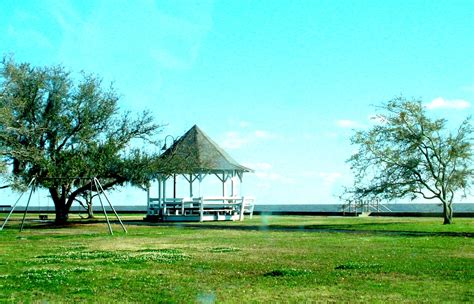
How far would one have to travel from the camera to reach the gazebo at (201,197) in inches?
1983

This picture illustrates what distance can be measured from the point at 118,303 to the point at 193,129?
4495cm

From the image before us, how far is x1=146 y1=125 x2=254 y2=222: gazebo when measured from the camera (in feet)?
165

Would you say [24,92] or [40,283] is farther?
[24,92]

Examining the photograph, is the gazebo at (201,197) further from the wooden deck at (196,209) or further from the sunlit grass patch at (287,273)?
the sunlit grass patch at (287,273)

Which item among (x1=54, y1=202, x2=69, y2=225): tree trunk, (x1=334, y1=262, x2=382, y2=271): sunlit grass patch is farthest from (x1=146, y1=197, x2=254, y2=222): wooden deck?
(x1=334, y1=262, x2=382, y2=271): sunlit grass patch

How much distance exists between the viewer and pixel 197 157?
163 ft

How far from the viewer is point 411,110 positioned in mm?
42781

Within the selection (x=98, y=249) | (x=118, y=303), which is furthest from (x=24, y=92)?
(x=118, y=303)

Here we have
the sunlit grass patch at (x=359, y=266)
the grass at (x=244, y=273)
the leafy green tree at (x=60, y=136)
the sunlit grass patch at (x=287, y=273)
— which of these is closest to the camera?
the grass at (x=244, y=273)

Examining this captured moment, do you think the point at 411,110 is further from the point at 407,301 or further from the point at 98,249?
the point at 407,301

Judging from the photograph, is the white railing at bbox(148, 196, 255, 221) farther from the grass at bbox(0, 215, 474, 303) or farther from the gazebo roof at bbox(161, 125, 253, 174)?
the grass at bbox(0, 215, 474, 303)

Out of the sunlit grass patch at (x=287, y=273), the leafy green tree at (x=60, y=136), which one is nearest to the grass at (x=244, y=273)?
the sunlit grass patch at (x=287, y=273)

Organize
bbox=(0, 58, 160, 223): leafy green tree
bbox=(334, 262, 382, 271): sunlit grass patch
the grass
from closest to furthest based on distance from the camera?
the grass → bbox=(334, 262, 382, 271): sunlit grass patch → bbox=(0, 58, 160, 223): leafy green tree

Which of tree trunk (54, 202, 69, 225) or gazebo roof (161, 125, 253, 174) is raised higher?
gazebo roof (161, 125, 253, 174)
